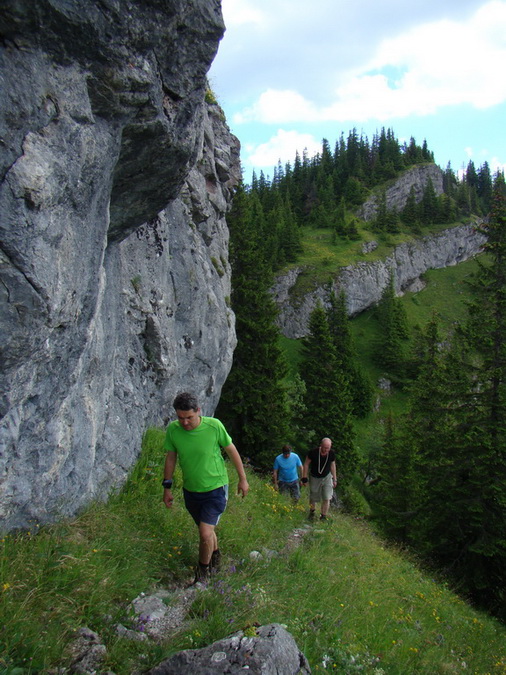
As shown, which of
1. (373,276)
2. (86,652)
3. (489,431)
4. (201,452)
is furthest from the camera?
(373,276)

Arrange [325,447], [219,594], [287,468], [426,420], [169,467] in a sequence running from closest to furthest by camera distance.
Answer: [219,594] < [169,467] < [325,447] < [287,468] < [426,420]

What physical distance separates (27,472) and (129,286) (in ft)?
15.4

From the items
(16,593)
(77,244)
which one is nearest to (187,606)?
(16,593)

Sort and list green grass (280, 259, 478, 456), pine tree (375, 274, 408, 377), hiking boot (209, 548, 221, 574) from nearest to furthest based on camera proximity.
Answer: hiking boot (209, 548, 221, 574)
green grass (280, 259, 478, 456)
pine tree (375, 274, 408, 377)

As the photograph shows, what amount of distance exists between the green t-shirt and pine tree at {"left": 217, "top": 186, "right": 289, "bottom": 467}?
Answer: 16.1 meters

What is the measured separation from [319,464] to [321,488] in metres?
0.56

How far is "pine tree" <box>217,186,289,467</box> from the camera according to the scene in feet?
69.1

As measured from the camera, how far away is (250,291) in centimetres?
2262

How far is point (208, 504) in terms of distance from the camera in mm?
4707

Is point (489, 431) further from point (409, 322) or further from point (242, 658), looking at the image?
point (409, 322)

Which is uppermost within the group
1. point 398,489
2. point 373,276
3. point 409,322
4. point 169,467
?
point 373,276

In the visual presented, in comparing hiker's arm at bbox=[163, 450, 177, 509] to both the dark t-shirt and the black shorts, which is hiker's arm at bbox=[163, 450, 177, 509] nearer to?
the black shorts

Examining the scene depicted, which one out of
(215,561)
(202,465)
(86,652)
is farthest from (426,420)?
(86,652)

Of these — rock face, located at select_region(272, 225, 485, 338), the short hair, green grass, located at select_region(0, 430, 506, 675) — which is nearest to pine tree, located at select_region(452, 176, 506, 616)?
green grass, located at select_region(0, 430, 506, 675)
